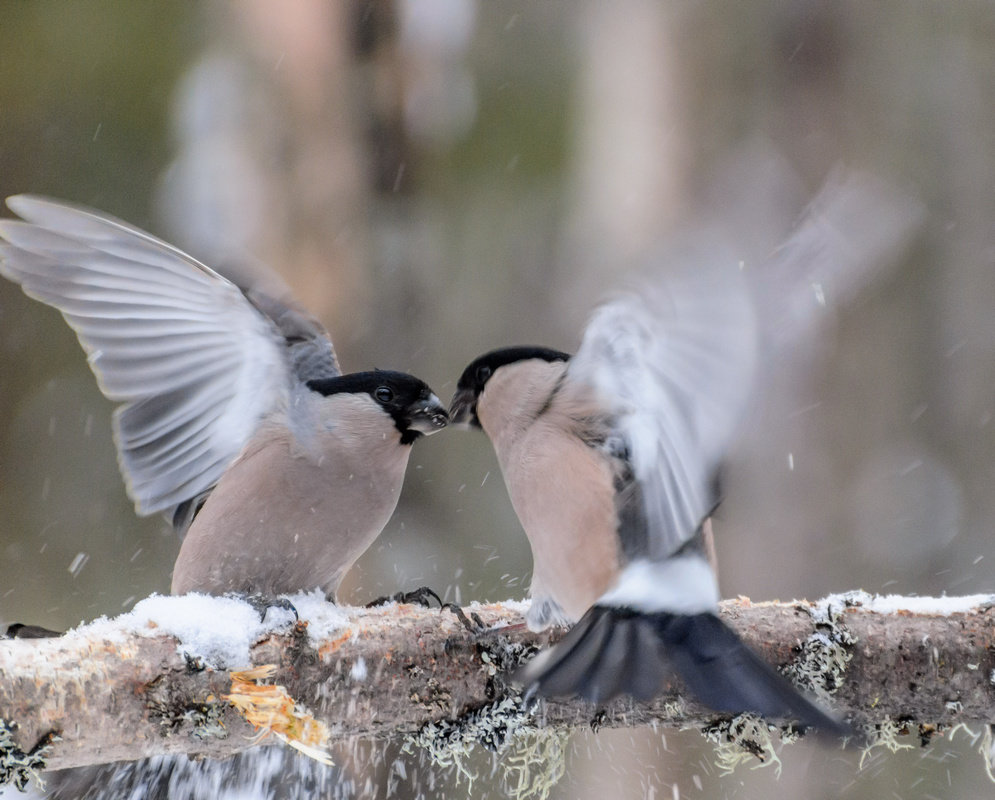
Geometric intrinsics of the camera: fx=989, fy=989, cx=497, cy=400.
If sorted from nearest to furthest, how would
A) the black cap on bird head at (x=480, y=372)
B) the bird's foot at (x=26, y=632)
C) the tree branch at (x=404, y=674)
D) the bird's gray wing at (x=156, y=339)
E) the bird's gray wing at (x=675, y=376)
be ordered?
the tree branch at (x=404, y=674), the bird's gray wing at (x=675, y=376), the bird's foot at (x=26, y=632), the bird's gray wing at (x=156, y=339), the black cap on bird head at (x=480, y=372)

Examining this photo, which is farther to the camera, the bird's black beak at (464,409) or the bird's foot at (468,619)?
the bird's black beak at (464,409)

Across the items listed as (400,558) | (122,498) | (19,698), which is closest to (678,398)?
(19,698)

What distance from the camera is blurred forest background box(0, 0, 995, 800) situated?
4.46 metres

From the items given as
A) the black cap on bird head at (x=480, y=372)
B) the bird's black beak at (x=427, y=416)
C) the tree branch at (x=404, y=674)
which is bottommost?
the tree branch at (x=404, y=674)

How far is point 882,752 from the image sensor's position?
4.47 metres

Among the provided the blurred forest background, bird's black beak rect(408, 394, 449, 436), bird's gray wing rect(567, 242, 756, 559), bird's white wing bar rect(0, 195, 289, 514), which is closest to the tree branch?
bird's gray wing rect(567, 242, 756, 559)

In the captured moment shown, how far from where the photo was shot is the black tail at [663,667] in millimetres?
1889

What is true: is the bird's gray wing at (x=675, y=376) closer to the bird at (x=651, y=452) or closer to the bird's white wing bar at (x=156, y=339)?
the bird at (x=651, y=452)

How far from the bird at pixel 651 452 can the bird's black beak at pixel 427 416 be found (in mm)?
115

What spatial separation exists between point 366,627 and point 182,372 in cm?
97

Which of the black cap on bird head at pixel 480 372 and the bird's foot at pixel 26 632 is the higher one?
the black cap on bird head at pixel 480 372

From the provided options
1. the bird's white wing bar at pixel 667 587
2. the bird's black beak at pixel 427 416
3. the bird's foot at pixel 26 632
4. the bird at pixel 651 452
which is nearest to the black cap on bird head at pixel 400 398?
the bird's black beak at pixel 427 416

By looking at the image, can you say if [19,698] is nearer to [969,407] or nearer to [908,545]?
[908,545]

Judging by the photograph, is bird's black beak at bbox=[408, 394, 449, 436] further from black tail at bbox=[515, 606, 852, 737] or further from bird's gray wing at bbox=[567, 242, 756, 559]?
black tail at bbox=[515, 606, 852, 737]
